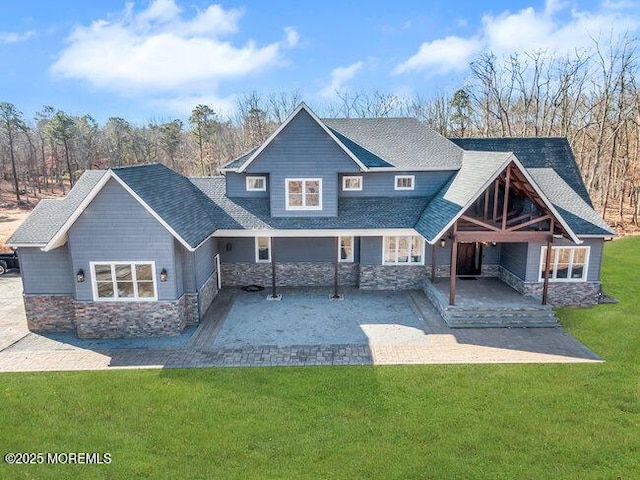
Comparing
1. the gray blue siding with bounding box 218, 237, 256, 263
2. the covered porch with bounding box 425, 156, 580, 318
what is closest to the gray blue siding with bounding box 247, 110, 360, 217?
the gray blue siding with bounding box 218, 237, 256, 263

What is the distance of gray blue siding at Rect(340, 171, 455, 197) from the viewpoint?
59.5 feet

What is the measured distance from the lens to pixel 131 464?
7.83 metres

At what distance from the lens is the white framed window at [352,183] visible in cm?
1819

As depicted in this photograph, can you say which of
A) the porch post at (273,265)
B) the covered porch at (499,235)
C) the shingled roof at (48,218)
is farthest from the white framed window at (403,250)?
the shingled roof at (48,218)

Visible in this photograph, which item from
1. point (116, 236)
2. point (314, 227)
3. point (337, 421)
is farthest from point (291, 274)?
point (337, 421)

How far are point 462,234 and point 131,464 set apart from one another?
11788mm

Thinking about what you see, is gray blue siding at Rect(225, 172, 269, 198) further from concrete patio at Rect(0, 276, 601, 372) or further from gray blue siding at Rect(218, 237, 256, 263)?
concrete patio at Rect(0, 276, 601, 372)

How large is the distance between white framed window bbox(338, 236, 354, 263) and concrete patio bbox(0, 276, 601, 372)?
2863 millimetres

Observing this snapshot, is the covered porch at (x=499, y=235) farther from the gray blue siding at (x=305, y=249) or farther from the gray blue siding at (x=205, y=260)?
the gray blue siding at (x=205, y=260)

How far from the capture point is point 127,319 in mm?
13648

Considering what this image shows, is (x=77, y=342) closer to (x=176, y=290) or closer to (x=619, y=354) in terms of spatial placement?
(x=176, y=290)

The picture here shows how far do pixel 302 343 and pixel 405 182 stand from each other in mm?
9114

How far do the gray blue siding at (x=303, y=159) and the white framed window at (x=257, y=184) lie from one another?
1.09m

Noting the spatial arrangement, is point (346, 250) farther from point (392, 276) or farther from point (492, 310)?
point (492, 310)
